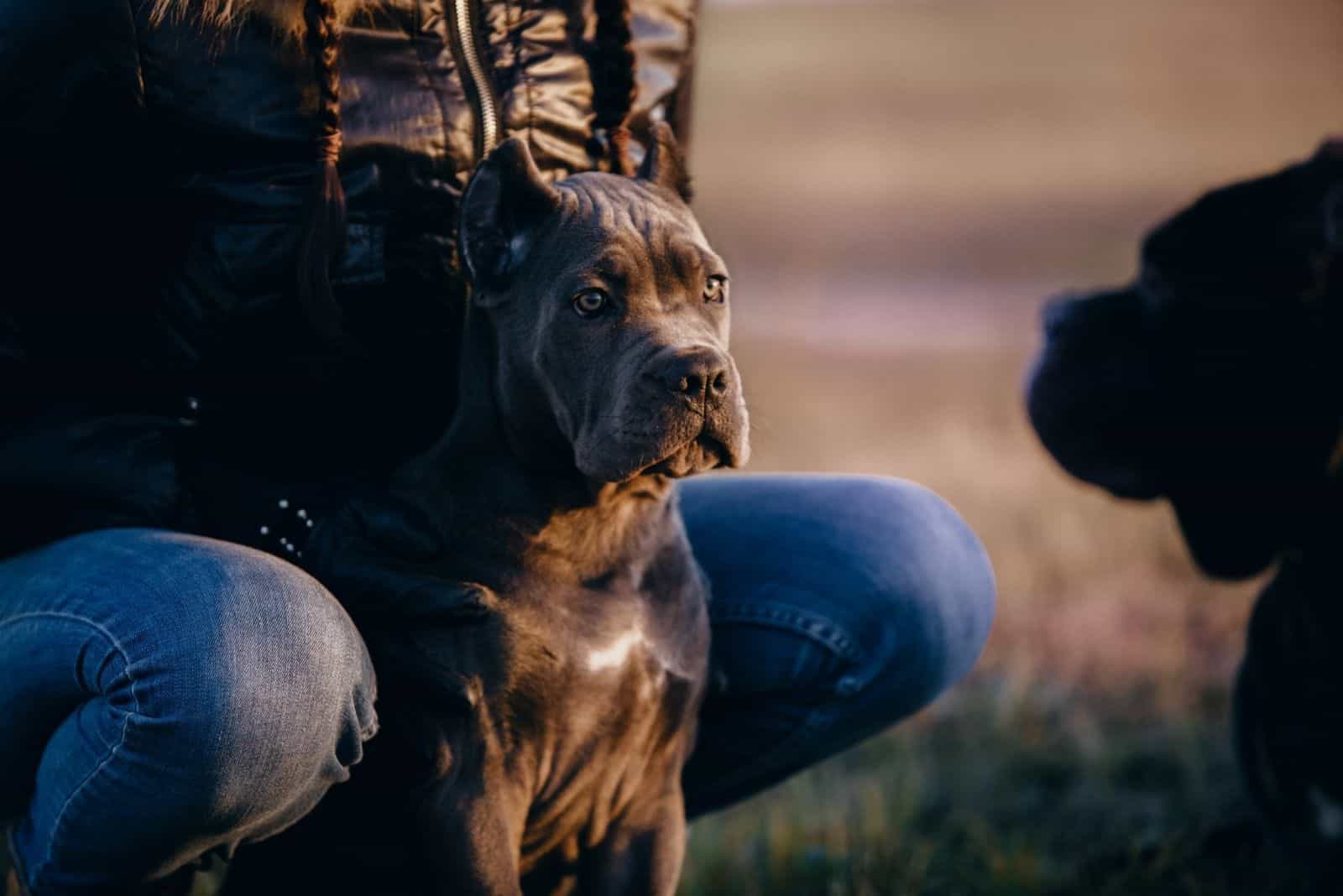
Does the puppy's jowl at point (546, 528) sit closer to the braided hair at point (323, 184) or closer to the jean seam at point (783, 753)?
the braided hair at point (323, 184)

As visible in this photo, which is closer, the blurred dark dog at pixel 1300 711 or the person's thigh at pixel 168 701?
the person's thigh at pixel 168 701

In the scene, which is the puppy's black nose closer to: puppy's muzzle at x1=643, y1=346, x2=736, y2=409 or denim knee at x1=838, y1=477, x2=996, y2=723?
puppy's muzzle at x1=643, y1=346, x2=736, y2=409

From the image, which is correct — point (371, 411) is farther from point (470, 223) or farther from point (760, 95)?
point (760, 95)

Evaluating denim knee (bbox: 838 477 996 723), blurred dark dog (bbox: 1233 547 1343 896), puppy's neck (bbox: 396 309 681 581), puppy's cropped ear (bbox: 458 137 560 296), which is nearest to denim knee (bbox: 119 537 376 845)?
puppy's neck (bbox: 396 309 681 581)

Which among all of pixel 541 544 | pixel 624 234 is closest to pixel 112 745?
pixel 541 544

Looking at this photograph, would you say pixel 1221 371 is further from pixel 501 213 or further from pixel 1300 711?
pixel 501 213

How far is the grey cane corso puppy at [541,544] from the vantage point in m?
1.79

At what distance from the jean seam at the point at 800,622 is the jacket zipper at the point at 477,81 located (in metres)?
0.85

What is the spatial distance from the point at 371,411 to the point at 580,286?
1.60ft

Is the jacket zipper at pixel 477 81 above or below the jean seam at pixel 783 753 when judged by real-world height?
above

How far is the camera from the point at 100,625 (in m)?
1.76

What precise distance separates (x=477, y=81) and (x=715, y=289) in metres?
0.48

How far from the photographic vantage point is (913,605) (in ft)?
7.52

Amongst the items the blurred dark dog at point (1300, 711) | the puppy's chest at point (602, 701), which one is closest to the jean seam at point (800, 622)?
the puppy's chest at point (602, 701)
